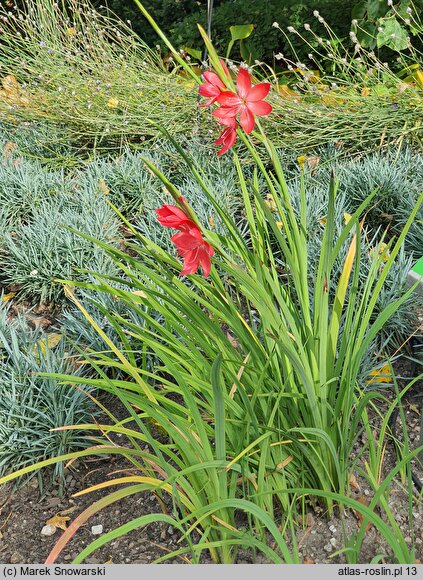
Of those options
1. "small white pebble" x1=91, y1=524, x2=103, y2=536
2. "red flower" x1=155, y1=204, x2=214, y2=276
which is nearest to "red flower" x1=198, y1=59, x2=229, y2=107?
"red flower" x1=155, y1=204, x2=214, y2=276

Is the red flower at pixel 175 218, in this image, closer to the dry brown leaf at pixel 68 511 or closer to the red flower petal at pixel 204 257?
the red flower petal at pixel 204 257

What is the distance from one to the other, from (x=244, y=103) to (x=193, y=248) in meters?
0.39

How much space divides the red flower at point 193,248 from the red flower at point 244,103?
31cm

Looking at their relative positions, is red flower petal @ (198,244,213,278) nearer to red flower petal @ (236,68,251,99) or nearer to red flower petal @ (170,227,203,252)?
red flower petal @ (170,227,203,252)

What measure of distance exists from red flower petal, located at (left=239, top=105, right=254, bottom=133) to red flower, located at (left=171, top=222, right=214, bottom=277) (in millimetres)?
313

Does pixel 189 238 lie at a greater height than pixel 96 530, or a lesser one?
greater

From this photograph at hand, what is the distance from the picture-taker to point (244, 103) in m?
1.49

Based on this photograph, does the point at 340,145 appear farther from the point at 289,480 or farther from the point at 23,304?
the point at 289,480

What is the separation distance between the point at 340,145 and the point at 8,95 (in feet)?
7.75

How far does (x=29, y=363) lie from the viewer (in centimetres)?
222

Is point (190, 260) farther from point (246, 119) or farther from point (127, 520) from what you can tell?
point (127, 520)

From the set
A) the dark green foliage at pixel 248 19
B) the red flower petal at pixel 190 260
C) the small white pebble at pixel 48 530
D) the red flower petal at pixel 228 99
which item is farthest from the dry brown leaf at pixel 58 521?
the dark green foliage at pixel 248 19

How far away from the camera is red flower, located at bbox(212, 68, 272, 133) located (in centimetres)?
146

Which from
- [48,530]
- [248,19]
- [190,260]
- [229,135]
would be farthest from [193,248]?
[248,19]
